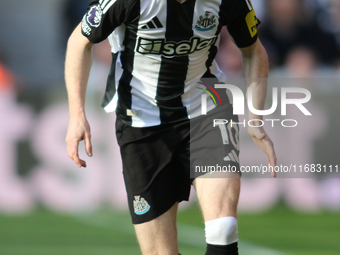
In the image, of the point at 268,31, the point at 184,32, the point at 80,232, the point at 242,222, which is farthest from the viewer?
the point at 268,31

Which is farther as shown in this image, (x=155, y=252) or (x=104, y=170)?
(x=104, y=170)

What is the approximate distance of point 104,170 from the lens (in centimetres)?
716

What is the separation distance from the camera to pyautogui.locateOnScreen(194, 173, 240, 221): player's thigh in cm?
322

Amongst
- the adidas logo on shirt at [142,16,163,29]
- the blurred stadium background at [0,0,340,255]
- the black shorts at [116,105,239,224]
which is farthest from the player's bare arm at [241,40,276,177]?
the blurred stadium background at [0,0,340,255]

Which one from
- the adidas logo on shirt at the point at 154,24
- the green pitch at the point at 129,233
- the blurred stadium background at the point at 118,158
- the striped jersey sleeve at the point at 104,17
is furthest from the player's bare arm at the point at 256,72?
the blurred stadium background at the point at 118,158

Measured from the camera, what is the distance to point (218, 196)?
10.6 ft

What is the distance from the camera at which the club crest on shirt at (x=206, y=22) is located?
3347 millimetres

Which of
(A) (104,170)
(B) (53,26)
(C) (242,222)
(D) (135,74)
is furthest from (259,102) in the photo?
(B) (53,26)

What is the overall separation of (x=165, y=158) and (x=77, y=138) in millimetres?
626

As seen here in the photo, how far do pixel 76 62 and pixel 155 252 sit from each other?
4.19 ft

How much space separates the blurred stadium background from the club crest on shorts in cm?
274

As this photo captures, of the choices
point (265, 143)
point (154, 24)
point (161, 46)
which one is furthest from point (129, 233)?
point (154, 24)

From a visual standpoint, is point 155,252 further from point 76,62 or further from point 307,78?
point 307,78

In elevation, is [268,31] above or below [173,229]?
above
